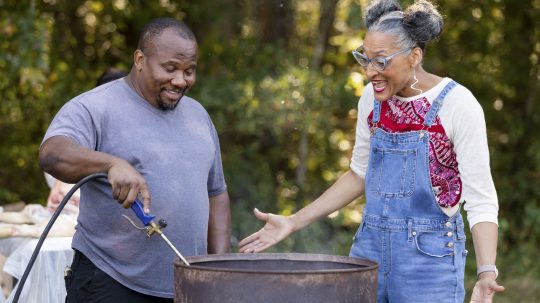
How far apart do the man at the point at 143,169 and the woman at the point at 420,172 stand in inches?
25.1

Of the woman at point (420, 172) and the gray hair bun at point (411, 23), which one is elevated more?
the gray hair bun at point (411, 23)

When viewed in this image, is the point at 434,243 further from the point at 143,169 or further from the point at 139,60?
the point at 139,60

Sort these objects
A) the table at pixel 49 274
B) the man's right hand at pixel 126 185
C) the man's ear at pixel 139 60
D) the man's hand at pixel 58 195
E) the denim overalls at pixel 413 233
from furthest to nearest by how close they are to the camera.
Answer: the man's hand at pixel 58 195 → the table at pixel 49 274 → the man's ear at pixel 139 60 → the denim overalls at pixel 413 233 → the man's right hand at pixel 126 185

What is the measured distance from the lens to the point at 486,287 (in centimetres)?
330

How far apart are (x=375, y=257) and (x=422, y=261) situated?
178mm

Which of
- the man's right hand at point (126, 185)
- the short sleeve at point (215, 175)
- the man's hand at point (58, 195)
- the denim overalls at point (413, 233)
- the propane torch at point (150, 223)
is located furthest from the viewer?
the man's hand at point (58, 195)

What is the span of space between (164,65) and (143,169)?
384mm

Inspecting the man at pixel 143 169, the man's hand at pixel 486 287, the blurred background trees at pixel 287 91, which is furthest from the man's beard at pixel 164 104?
the blurred background trees at pixel 287 91

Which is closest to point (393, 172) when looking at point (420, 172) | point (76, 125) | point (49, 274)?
point (420, 172)

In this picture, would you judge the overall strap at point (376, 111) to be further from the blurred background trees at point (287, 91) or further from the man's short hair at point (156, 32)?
the blurred background trees at point (287, 91)

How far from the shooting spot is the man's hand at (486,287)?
3291 millimetres

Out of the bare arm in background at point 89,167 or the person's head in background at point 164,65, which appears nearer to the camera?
the bare arm in background at point 89,167

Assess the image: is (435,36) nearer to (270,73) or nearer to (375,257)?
(375,257)

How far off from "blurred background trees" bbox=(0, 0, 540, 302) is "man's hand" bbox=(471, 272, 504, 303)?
389 cm
